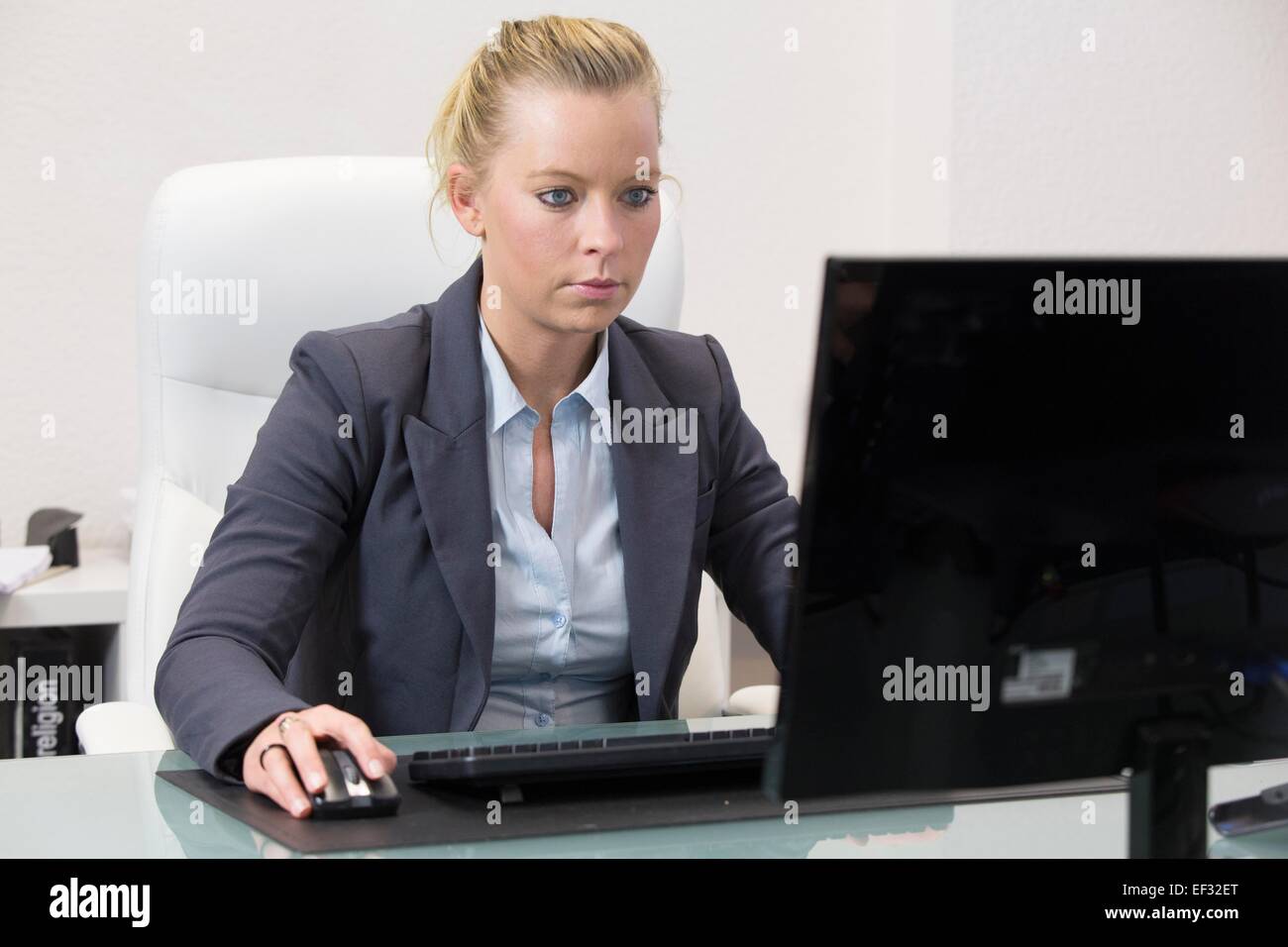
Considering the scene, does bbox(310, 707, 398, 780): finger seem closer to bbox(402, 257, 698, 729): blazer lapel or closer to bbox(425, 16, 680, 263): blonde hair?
bbox(402, 257, 698, 729): blazer lapel

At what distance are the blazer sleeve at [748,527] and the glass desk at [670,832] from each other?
451 mm

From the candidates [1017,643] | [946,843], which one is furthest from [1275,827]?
[1017,643]

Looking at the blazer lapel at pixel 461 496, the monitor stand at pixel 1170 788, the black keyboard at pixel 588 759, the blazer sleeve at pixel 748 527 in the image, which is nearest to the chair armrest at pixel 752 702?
the blazer sleeve at pixel 748 527

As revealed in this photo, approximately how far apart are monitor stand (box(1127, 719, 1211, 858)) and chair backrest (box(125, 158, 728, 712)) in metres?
0.82

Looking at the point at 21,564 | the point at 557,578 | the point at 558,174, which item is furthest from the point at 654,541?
the point at 21,564

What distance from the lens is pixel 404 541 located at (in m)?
1.21

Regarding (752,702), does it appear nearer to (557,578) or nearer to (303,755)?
(557,578)

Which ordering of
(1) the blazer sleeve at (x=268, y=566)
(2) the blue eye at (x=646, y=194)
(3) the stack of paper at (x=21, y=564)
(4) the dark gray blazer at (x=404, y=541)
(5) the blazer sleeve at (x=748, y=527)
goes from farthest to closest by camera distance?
1. (3) the stack of paper at (x=21, y=564)
2. (5) the blazer sleeve at (x=748, y=527)
3. (2) the blue eye at (x=646, y=194)
4. (4) the dark gray blazer at (x=404, y=541)
5. (1) the blazer sleeve at (x=268, y=566)

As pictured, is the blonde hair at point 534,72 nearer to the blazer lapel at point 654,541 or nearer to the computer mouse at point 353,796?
the blazer lapel at point 654,541

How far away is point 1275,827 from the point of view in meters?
0.84

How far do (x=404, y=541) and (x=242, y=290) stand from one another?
1.35 ft

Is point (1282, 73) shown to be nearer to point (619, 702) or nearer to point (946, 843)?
point (619, 702)

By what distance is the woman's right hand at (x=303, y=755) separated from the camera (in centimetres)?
85
